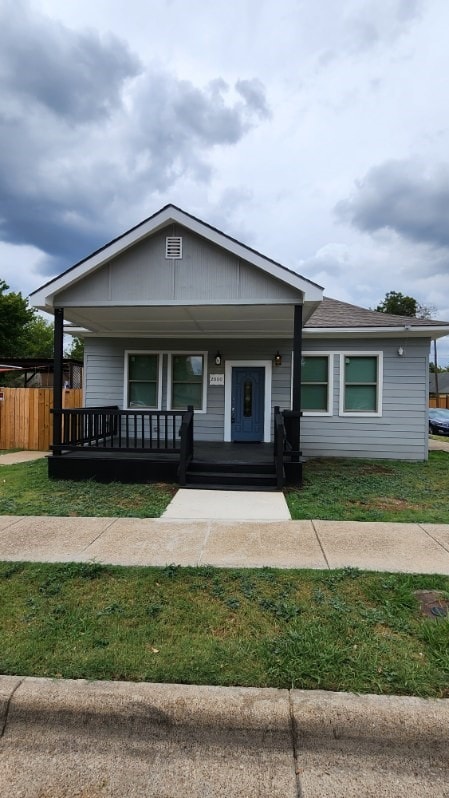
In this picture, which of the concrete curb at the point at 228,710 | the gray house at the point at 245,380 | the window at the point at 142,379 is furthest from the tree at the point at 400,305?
the concrete curb at the point at 228,710

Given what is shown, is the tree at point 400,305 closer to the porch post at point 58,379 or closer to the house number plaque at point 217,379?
the house number plaque at point 217,379

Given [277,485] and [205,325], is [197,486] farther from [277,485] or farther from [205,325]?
[205,325]

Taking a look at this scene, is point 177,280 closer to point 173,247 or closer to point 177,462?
point 173,247

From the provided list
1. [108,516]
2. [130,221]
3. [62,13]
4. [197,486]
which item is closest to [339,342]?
[197,486]

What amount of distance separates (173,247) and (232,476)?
398 cm

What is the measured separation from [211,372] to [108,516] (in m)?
5.46

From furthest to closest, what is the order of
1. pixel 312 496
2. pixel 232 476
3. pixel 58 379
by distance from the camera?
pixel 58 379, pixel 232 476, pixel 312 496

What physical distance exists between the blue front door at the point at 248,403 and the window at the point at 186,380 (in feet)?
2.80

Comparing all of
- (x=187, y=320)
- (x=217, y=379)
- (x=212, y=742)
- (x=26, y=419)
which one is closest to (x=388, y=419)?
(x=217, y=379)

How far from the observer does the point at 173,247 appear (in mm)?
6898

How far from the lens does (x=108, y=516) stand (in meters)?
5.06

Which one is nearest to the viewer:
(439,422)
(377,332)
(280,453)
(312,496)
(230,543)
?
(230,543)

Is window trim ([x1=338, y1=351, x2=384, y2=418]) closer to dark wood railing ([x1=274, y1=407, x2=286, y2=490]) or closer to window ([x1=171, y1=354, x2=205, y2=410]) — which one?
window ([x1=171, y1=354, x2=205, y2=410])

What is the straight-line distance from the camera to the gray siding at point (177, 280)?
677 cm
